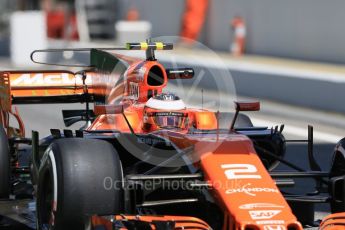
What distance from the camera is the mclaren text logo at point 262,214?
549 cm

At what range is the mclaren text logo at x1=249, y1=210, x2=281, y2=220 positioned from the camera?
549 cm

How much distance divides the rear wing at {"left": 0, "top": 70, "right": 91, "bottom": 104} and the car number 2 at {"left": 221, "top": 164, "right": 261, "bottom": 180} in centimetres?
298

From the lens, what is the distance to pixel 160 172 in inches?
254

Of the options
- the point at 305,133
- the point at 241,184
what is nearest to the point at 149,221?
the point at 241,184

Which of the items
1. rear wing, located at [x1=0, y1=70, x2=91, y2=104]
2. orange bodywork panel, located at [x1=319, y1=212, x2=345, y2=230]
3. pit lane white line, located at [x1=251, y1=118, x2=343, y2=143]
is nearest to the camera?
orange bodywork panel, located at [x1=319, y1=212, x2=345, y2=230]

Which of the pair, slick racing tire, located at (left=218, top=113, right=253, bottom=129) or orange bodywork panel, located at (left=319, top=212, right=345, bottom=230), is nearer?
orange bodywork panel, located at (left=319, top=212, right=345, bottom=230)

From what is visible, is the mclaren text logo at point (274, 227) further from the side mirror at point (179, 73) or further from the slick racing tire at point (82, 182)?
the side mirror at point (179, 73)

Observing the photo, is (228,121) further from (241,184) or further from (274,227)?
(274,227)

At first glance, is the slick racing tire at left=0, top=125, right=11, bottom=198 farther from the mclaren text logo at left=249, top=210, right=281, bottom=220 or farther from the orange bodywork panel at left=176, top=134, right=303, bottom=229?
the mclaren text logo at left=249, top=210, right=281, bottom=220

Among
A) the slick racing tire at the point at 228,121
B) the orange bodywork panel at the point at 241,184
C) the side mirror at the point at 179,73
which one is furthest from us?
the side mirror at the point at 179,73

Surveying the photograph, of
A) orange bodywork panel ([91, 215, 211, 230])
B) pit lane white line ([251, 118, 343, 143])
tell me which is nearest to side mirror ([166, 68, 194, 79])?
orange bodywork panel ([91, 215, 211, 230])

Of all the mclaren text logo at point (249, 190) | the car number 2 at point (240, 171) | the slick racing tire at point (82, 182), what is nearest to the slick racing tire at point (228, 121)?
the car number 2 at point (240, 171)

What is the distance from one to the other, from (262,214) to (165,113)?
181cm

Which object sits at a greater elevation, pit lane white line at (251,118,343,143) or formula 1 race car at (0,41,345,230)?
formula 1 race car at (0,41,345,230)
